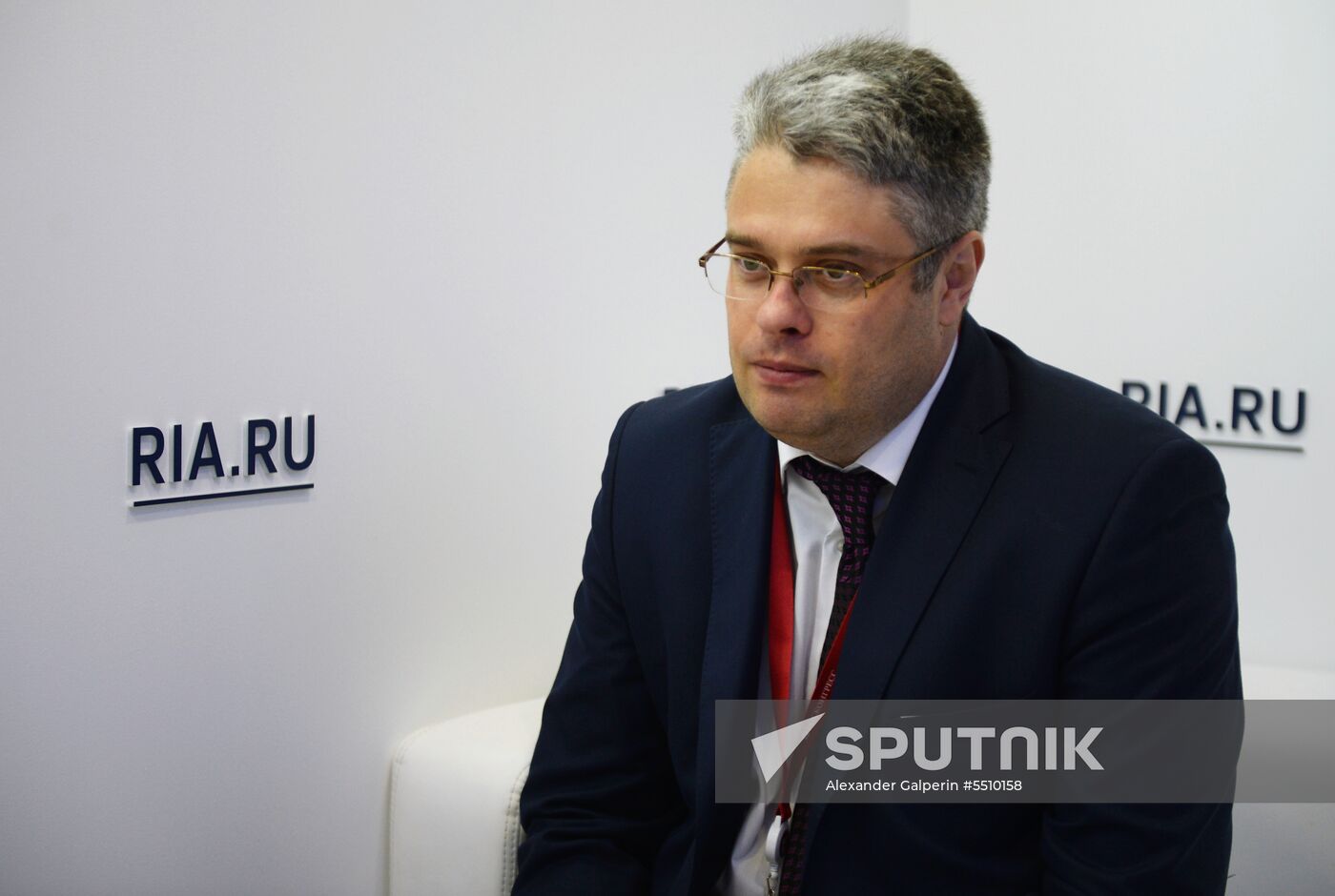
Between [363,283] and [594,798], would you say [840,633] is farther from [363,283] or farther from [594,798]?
[363,283]

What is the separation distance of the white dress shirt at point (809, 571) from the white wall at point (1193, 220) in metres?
1.35

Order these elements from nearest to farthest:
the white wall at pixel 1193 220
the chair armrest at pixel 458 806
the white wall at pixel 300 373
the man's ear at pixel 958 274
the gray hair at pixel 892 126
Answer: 1. the gray hair at pixel 892 126
2. the man's ear at pixel 958 274
3. the white wall at pixel 300 373
4. the chair armrest at pixel 458 806
5. the white wall at pixel 1193 220

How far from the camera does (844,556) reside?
177cm

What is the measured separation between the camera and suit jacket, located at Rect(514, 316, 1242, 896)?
1620mm

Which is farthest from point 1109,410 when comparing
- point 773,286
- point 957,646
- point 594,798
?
point 594,798

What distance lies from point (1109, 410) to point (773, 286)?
0.48 metres

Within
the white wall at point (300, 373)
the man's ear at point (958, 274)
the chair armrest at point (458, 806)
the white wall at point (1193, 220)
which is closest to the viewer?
the man's ear at point (958, 274)

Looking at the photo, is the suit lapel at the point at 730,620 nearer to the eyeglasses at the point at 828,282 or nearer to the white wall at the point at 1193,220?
the eyeglasses at the point at 828,282

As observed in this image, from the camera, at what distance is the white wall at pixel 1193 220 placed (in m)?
2.78

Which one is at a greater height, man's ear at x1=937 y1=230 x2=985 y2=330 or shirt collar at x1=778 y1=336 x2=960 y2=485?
man's ear at x1=937 y1=230 x2=985 y2=330

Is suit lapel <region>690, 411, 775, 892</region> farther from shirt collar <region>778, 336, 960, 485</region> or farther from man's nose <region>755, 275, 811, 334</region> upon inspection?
man's nose <region>755, 275, 811, 334</region>

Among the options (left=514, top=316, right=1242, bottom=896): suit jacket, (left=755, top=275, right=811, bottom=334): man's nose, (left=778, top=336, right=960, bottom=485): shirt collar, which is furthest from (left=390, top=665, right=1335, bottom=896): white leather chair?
(left=755, top=275, right=811, bottom=334): man's nose

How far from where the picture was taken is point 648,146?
2785 mm

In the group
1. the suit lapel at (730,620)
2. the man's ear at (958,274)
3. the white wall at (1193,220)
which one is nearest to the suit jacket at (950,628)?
the suit lapel at (730,620)
